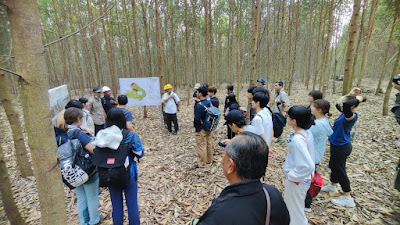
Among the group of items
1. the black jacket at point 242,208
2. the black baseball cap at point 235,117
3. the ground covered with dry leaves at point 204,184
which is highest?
the black baseball cap at point 235,117

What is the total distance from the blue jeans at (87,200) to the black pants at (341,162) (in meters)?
3.78

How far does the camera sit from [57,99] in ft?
12.0

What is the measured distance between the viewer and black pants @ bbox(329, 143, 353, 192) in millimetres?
2844

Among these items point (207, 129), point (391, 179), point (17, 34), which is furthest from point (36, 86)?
point (391, 179)

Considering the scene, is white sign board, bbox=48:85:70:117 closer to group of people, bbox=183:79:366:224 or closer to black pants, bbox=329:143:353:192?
group of people, bbox=183:79:366:224

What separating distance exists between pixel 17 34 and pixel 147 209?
9.67 feet

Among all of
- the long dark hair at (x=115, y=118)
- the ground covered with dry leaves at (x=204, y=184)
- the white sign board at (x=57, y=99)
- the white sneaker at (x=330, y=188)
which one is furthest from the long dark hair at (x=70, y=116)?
the white sneaker at (x=330, y=188)

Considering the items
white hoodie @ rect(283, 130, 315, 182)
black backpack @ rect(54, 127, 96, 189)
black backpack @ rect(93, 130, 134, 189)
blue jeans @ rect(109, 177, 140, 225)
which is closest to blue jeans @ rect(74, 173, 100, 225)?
black backpack @ rect(54, 127, 96, 189)

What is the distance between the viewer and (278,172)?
3.96 meters

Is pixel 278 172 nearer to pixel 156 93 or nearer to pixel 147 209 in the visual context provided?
pixel 147 209

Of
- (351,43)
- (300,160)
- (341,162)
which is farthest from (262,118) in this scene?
(351,43)

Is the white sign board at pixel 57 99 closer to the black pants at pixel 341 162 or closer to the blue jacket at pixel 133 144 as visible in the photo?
the blue jacket at pixel 133 144

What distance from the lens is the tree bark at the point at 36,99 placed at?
0.93 metres

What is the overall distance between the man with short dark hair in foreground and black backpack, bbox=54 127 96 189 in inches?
72.7
